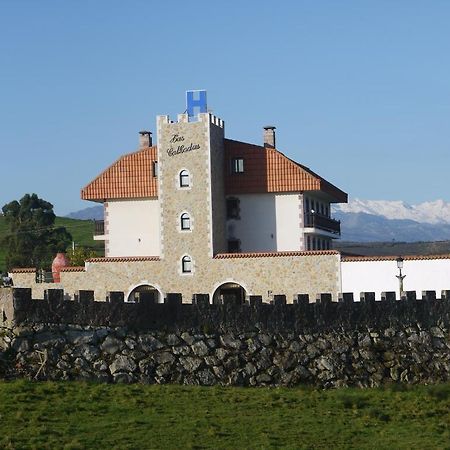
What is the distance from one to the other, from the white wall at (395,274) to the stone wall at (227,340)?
17158 millimetres

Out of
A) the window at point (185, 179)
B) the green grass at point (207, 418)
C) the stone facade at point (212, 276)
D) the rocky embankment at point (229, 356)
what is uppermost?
the window at point (185, 179)

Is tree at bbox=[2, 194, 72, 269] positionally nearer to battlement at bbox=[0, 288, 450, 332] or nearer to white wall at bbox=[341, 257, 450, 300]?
white wall at bbox=[341, 257, 450, 300]

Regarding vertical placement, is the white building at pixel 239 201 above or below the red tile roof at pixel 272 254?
above

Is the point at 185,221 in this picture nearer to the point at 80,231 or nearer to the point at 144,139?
the point at 144,139

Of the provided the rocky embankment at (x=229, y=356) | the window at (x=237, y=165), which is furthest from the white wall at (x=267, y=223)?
the rocky embankment at (x=229, y=356)

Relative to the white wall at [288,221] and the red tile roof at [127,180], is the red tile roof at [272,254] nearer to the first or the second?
the white wall at [288,221]

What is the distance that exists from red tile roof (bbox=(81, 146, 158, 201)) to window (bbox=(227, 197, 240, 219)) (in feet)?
12.3

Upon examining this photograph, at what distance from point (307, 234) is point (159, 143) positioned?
29.2 ft

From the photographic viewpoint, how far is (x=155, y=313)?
89.1 feet

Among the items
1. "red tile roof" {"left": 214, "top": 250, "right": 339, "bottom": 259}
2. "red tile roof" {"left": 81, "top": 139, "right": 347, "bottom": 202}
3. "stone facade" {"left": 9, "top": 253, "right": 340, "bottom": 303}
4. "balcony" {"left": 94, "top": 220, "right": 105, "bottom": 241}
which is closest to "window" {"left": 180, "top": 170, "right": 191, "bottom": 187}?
"stone facade" {"left": 9, "top": 253, "right": 340, "bottom": 303}

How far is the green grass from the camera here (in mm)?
20062

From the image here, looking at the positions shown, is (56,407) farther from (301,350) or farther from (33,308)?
(301,350)

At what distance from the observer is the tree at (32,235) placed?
9656 centimetres

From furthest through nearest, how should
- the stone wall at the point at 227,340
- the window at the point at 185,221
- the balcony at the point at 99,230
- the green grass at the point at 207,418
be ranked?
the balcony at the point at 99,230 → the window at the point at 185,221 → the stone wall at the point at 227,340 → the green grass at the point at 207,418
